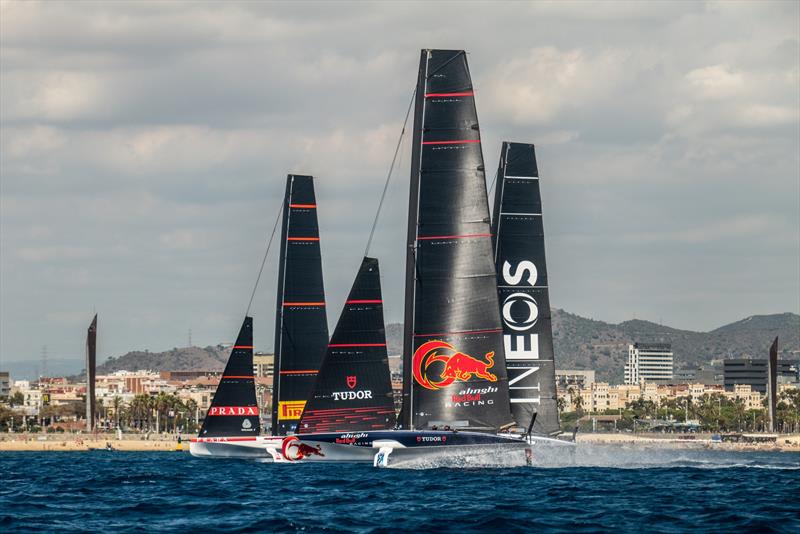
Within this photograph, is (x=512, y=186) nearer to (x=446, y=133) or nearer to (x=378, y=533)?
(x=446, y=133)

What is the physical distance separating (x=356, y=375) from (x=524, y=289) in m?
11.9

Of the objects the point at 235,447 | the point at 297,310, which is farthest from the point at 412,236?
the point at 235,447

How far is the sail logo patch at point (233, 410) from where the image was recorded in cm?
7612

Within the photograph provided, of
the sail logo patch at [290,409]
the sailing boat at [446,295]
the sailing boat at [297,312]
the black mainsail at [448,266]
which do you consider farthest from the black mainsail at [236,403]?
the black mainsail at [448,266]

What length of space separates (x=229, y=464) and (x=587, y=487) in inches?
1167

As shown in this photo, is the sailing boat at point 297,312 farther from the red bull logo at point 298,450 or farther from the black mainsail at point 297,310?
the red bull logo at point 298,450

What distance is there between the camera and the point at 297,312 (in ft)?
232

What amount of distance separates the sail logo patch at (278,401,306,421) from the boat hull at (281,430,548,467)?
17973 mm

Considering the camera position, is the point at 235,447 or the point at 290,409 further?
the point at 235,447

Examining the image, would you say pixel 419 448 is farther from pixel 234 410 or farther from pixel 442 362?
pixel 234 410

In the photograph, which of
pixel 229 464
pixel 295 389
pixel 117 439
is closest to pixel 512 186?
pixel 295 389

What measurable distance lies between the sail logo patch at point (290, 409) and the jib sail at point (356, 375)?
17996mm

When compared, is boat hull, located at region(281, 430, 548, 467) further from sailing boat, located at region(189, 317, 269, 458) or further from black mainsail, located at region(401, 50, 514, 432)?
sailing boat, located at region(189, 317, 269, 458)

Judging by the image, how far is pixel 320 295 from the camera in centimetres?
7138
